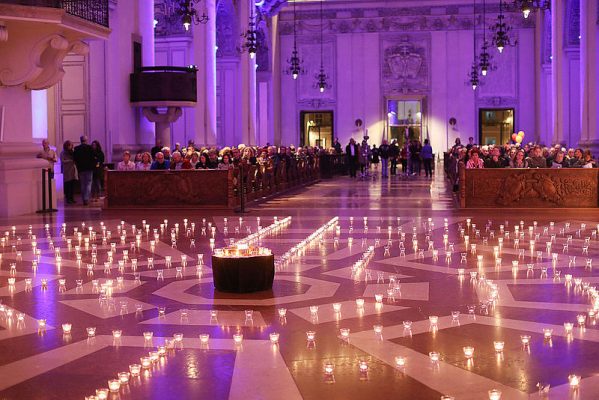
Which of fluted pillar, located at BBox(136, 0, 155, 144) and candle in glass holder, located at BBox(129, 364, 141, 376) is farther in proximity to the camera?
fluted pillar, located at BBox(136, 0, 155, 144)

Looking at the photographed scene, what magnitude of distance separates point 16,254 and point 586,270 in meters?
6.71

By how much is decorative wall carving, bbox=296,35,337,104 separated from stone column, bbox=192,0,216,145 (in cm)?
1773

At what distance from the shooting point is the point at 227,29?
3669 centimetres

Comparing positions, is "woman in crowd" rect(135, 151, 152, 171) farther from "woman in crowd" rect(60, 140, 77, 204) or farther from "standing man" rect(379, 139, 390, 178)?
"standing man" rect(379, 139, 390, 178)

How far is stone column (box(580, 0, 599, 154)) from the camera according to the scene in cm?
2805

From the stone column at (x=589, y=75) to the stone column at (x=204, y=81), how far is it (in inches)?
448

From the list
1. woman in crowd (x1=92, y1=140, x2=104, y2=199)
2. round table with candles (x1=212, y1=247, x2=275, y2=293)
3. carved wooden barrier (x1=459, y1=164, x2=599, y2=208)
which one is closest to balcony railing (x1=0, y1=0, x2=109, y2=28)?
woman in crowd (x1=92, y1=140, x2=104, y2=199)

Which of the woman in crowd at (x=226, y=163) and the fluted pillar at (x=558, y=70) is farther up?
the fluted pillar at (x=558, y=70)

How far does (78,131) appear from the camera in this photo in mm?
22719

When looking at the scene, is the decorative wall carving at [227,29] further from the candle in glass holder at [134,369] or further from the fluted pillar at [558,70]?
the candle in glass holder at [134,369]

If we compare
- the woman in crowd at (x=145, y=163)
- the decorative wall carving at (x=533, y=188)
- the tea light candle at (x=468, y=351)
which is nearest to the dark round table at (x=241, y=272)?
the tea light candle at (x=468, y=351)

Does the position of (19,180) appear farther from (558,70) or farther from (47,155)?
(558,70)

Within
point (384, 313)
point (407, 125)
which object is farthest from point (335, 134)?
point (384, 313)

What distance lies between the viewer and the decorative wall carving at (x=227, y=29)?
35625mm
